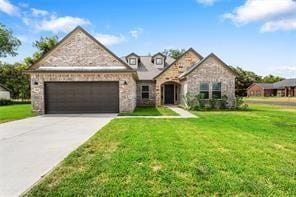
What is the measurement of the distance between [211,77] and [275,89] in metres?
63.7

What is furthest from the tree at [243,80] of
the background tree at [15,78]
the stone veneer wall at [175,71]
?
the background tree at [15,78]

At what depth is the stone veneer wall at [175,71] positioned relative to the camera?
3050 cm

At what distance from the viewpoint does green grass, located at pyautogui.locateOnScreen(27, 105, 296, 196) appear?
16.2ft

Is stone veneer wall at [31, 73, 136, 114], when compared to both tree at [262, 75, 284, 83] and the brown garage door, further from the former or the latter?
tree at [262, 75, 284, 83]

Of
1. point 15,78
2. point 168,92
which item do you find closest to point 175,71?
point 168,92

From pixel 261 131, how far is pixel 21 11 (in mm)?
11400

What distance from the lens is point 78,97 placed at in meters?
21.5

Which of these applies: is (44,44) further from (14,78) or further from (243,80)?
(243,80)

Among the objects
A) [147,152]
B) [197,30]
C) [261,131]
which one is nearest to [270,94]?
[197,30]

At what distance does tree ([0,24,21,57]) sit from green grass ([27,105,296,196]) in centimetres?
4470

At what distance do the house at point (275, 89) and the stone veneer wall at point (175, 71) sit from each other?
49344mm

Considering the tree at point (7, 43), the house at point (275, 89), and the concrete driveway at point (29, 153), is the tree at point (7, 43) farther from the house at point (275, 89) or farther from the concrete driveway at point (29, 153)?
the house at point (275, 89)

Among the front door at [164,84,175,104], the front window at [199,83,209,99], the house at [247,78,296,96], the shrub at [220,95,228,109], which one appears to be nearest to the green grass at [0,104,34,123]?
the front window at [199,83,209,99]

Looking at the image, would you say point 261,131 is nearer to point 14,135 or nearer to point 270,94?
point 14,135
